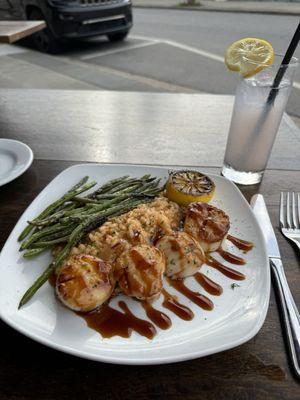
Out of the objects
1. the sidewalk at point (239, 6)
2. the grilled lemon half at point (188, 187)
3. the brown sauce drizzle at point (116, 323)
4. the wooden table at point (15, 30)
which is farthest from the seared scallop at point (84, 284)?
the sidewalk at point (239, 6)

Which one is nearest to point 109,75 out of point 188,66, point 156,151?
point 188,66

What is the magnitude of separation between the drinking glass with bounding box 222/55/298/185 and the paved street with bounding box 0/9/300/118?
14.8 feet

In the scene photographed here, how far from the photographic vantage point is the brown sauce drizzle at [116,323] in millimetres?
1148

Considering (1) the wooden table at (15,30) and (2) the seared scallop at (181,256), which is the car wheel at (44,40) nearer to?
(1) the wooden table at (15,30)

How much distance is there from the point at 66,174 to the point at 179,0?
21346mm

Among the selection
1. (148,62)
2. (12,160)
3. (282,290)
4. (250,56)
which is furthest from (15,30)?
(148,62)

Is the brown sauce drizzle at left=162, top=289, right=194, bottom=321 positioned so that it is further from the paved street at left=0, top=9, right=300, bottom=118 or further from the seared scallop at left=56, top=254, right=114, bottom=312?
the paved street at left=0, top=9, right=300, bottom=118

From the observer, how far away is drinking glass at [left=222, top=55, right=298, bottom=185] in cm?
176

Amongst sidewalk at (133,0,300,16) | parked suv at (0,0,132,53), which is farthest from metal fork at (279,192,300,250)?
sidewalk at (133,0,300,16)

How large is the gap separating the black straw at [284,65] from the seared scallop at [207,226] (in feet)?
2.33

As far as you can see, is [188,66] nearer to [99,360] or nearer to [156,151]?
[156,151]

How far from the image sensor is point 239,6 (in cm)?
1694

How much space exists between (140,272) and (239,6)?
19.0 metres

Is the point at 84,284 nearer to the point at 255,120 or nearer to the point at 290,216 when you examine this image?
the point at 290,216
